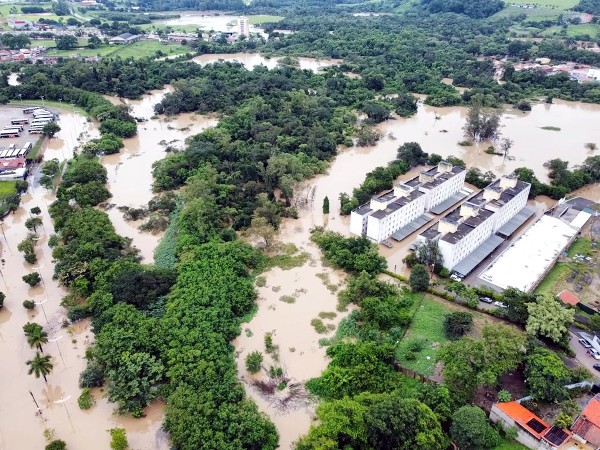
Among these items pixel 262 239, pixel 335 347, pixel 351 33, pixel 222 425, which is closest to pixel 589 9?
pixel 351 33

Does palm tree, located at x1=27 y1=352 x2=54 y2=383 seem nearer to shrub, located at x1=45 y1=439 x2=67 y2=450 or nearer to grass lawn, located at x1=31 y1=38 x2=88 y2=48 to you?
shrub, located at x1=45 y1=439 x2=67 y2=450

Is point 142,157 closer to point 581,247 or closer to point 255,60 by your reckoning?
point 581,247

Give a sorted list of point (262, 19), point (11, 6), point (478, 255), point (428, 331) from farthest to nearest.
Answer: point (262, 19), point (11, 6), point (478, 255), point (428, 331)

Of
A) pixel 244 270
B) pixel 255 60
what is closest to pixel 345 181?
pixel 244 270

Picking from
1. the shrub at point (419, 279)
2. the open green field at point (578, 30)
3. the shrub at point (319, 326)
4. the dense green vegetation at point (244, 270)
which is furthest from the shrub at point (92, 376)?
the open green field at point (578, 30)

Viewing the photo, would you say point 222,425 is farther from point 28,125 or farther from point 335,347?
point 28,125
